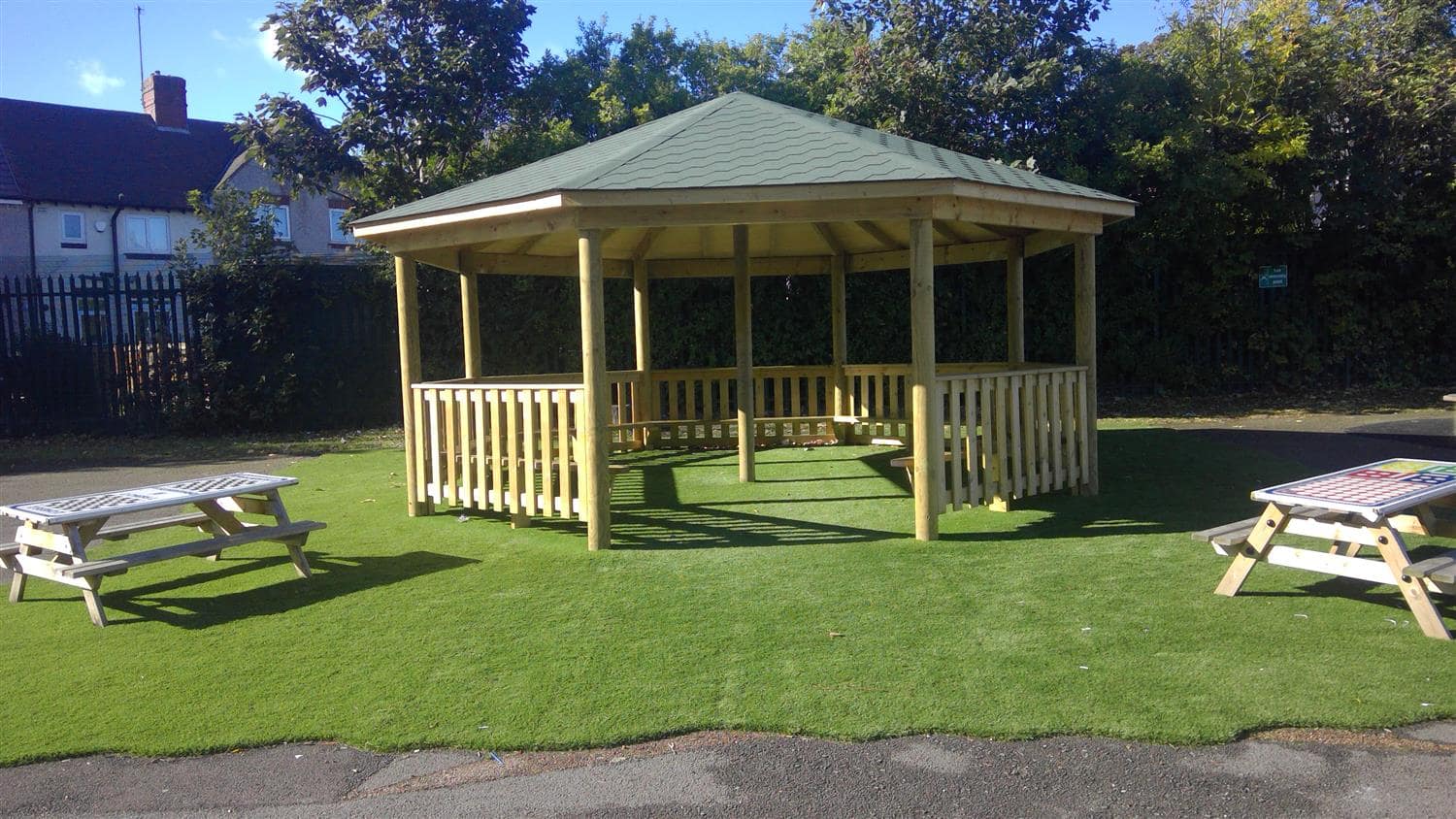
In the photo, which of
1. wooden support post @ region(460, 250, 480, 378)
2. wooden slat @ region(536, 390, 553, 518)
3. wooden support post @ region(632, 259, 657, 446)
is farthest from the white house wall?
wooden slat @ region(536, 390, 553, 518)

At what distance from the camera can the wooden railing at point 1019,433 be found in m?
8.09

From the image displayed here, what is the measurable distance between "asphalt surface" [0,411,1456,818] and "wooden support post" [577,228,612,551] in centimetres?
348

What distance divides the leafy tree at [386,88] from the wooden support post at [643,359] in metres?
6.09

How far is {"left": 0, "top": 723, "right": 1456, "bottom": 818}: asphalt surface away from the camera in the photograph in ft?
11.6

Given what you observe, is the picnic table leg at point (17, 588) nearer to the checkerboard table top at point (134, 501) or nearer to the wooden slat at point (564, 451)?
the checkerboard table top at point (134, 501)

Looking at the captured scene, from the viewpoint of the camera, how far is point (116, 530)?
22.8 ft

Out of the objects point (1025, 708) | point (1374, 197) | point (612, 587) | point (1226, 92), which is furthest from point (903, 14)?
point (1025, 708)

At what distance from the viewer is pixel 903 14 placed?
1692 centimetres

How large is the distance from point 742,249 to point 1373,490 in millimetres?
6406

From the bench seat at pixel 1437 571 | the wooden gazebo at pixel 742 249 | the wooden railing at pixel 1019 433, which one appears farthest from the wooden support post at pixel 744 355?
the bench seat at pixel 1437 571

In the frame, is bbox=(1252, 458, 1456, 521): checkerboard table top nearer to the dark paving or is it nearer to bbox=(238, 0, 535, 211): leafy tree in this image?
the dark paving

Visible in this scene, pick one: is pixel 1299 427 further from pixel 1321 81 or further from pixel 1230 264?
pixel 1321 81

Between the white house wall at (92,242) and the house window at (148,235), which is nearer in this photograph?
the white house wall at (92,242)

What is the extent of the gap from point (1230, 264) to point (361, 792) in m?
16.2
